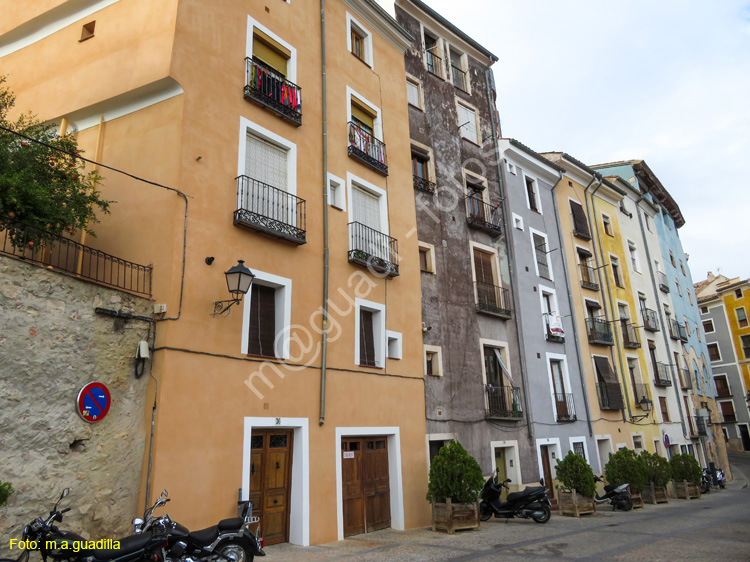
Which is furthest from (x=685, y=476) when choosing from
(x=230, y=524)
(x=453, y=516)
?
(x=230, y=524)

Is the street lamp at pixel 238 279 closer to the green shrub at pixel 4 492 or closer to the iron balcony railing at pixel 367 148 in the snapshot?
Answer: the green shrub at pixel 4 492

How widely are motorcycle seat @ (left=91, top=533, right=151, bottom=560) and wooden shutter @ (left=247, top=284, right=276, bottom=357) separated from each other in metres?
4.30

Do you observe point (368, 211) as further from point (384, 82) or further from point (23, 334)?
point (23, 334)

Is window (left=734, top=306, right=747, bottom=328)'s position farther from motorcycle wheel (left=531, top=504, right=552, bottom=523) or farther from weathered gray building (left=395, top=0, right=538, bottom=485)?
motorcycle wheel (left=531, top=504, right=552, bottom=523)

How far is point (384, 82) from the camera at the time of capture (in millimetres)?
17109

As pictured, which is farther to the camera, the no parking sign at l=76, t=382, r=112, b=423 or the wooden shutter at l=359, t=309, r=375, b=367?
the wooden shutter at l=359, t=309, r=375, b=367

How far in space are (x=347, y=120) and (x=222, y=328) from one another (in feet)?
23.8

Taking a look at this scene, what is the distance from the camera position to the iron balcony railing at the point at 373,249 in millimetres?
13711

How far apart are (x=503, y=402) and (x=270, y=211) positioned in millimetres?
10184

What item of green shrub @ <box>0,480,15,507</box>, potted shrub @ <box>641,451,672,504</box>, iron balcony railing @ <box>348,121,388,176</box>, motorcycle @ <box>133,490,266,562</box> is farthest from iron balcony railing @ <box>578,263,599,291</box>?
green shrub @ <box>0,480,15,507</box>

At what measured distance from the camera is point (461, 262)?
59.4ft

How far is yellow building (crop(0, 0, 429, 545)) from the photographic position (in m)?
9.80

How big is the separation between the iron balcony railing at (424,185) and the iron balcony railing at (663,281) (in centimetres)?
2044

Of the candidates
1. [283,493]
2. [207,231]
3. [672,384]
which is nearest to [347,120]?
[207,231]
